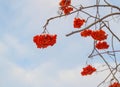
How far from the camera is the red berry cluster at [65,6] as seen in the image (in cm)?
682

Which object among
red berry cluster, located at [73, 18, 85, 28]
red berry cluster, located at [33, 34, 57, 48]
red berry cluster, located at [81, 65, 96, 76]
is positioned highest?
red berry cluster, located at [73, 18, 85, 28]

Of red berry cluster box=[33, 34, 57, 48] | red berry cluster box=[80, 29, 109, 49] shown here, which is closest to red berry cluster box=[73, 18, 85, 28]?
red berry cluster box=[80, 29, 109, 49]

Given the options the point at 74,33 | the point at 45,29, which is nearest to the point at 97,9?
the point at 74,33

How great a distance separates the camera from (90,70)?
23.8ft

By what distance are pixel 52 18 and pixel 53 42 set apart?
1.20 ft

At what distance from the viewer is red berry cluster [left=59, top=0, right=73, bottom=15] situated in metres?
6.82

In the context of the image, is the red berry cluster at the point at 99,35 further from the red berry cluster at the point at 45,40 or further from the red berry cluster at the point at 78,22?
the red berry cluster at the point at 45,40

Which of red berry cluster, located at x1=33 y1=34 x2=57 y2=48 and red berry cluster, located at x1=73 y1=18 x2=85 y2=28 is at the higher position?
red berry cluster, located at x1=73 y1=18 x2=85 y2=28

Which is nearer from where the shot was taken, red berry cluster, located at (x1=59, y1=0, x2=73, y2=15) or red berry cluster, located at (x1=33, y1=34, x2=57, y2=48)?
red berry cluster, located at (x1=33, y1=34, x2=57, y2=48)

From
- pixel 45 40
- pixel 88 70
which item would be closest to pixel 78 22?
pixel 88 70

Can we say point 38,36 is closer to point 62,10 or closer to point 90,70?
point 62,10

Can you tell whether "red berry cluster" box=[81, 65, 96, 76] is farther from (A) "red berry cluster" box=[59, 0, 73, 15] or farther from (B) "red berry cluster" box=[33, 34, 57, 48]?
(B) "red berry cluster" box=[33, 34, 57, 48]

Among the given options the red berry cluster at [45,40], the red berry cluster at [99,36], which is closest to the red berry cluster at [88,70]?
the red berry cluster at [99,36]

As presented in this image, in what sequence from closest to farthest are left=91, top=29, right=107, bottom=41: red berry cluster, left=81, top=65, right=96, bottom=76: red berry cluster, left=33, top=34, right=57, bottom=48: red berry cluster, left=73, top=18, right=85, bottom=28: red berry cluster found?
1. left=33, top=34, right=57, bottom=48: red berry cluster
2. left=91, top=29, right=107, bottom=41: red berry cluster
3. left=73, top=18, right=85, bottom=28: red berry cluster
4. left=81, top=65, right=96, bottom=76: red berry cluster
